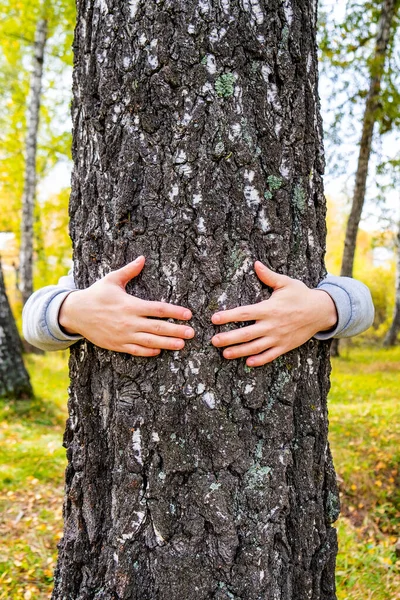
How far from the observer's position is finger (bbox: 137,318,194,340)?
1356mm

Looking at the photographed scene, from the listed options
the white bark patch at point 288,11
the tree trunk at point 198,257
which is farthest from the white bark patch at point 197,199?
the white bark patch at point 288,11

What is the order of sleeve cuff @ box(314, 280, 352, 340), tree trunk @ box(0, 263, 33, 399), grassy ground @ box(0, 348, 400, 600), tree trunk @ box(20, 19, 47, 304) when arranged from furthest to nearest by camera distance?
tree trunk @ box(20, 19, 47, 304), tree trunk @ box(0, 263, 33, 399), grassy ground @ box(0, 348, 400, 600), sleeve cuff @ box(314, 280, 352, 340)

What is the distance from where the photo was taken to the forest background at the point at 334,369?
110 inches

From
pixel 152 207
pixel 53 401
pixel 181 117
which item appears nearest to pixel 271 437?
pixel 152 207

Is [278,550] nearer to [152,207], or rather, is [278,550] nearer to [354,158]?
[152,207]

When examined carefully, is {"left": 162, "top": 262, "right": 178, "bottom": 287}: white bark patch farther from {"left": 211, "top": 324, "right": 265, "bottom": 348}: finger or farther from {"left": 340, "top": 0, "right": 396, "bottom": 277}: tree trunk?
{"left": 340, "top": 0, "right": 396, "bottom": 277}: tree trunk

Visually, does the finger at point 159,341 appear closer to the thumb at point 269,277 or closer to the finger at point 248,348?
the finger at point 248,348

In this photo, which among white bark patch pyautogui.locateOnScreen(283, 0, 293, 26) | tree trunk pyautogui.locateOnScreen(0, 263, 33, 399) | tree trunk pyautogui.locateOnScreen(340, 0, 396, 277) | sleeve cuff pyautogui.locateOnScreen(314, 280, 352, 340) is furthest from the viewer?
tree trunk pyautogui.locateOnScreen(340, 0, 396, 277)

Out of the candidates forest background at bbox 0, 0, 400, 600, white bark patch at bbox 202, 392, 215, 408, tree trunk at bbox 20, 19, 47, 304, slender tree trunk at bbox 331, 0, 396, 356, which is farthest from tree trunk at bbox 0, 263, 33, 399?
slender tree trunk at bbox 331, 0, 396, 356

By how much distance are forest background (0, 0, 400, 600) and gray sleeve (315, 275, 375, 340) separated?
62.3 inches

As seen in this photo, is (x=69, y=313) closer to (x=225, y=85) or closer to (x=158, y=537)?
(x=158, y=537)

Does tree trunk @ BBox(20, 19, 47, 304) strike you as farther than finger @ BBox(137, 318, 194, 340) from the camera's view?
Yes

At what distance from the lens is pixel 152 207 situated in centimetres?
139

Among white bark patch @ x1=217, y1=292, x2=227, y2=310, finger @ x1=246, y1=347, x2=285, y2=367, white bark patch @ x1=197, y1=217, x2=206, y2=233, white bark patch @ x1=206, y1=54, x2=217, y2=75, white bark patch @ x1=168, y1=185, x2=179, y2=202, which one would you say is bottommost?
finger @ x1=246, y1=347, x2=285, y2=367
